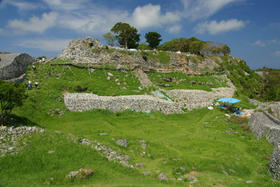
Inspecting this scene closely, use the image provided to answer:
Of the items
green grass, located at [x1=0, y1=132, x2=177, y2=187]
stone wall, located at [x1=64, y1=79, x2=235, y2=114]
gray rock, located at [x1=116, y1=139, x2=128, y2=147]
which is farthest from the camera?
stone wall, located at [x1=64, y1=79, x2=235, y2=114]

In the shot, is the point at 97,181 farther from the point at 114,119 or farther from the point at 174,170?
the point at 114,119

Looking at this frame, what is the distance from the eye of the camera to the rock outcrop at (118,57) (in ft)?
158

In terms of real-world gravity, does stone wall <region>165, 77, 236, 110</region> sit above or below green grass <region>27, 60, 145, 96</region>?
below

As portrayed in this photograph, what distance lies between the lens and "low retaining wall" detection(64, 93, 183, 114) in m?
28.8

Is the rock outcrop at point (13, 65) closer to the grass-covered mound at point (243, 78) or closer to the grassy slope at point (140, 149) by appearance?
the grassy slope at point (140, 149)

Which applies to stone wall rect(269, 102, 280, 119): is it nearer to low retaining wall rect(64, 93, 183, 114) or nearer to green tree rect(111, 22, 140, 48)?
low retaining wall rect(64, 93, 183, 114)

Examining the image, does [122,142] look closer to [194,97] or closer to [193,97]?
[193,97]

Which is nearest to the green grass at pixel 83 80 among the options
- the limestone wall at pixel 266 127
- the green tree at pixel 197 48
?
the limestone wall at pixel 266 127

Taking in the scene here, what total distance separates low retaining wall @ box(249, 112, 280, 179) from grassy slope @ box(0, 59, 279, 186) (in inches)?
27.4

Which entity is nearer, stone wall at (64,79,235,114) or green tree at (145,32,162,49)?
stone wall at (64,79,235,114)

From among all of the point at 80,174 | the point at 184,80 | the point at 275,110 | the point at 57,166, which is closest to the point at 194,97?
the point at 184,80

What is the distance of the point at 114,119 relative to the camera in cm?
Answer: 2759

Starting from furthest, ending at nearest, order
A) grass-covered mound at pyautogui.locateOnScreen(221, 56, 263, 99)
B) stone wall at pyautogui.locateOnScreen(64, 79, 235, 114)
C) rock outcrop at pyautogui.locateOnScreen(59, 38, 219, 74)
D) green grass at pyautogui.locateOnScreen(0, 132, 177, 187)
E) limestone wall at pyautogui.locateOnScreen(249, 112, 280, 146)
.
→ grass-covered mound at pyautogui.locateOnScreen(221, 56, 263, 99)
rock outcrop at pyautogui.locateOnScreen(59, 38, 219, 74)
stone wall at pyautogui.locateOnScreen(64, 79, 235, 114)
limestone wall at pyautogui.locateOnScreen(249, 112, 280, 146)
green grass at pyautogui.locateOnScreen(0, 132, 177, 187)

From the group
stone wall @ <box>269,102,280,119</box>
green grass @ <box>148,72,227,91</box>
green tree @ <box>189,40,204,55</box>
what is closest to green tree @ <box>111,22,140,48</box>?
green grass @ <box>148,72,227,91</box>
